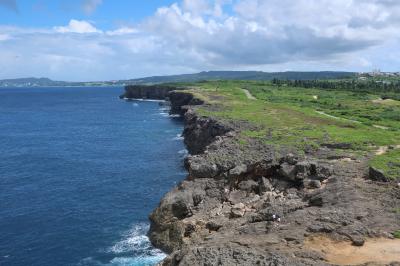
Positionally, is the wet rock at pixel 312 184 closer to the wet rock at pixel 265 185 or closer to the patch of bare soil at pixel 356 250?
the wet rock at pixel 265 185

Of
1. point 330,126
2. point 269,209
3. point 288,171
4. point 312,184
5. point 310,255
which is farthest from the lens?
point 330,126

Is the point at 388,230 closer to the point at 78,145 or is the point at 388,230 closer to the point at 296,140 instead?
the point at 296,140

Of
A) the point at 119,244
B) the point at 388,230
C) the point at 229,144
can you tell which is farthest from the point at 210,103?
the point at 388,230

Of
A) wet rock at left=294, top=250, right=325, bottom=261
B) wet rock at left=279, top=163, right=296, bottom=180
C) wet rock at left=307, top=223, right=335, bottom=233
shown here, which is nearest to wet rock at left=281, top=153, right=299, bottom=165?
wet rock at left=279, top=163, right=296, bottom=180

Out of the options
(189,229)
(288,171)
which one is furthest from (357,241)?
(288,171)

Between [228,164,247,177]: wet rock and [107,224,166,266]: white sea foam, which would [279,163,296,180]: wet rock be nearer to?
[228,164,247,177]: wet rock

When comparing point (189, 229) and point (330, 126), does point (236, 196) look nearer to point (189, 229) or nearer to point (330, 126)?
point (189, 229)

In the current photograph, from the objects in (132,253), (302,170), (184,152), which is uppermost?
(302,170)
